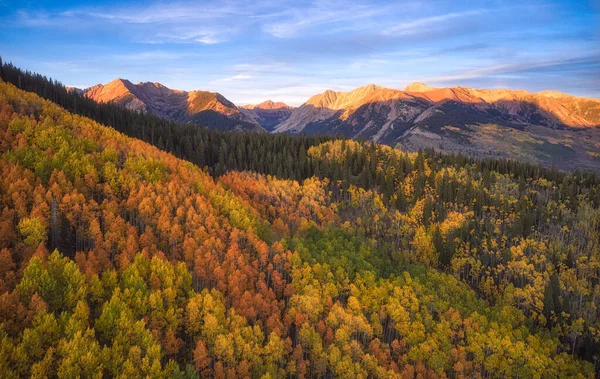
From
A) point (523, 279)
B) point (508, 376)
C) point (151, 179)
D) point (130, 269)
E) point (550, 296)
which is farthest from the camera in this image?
point (523, 279)

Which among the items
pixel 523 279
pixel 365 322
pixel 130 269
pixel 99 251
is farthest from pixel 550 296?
pixel 99 251

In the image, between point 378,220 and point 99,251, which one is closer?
point 99,251

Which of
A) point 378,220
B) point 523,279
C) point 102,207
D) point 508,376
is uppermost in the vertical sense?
point 102,207

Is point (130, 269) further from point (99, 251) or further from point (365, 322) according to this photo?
point (365, 322)

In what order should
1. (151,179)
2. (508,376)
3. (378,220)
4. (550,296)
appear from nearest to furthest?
(508,376) < (550,296) < (151,179) < (378,220)

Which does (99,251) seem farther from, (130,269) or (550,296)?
(550,296)

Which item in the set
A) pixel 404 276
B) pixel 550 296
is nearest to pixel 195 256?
pixel 404 276

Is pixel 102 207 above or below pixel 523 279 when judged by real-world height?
above
